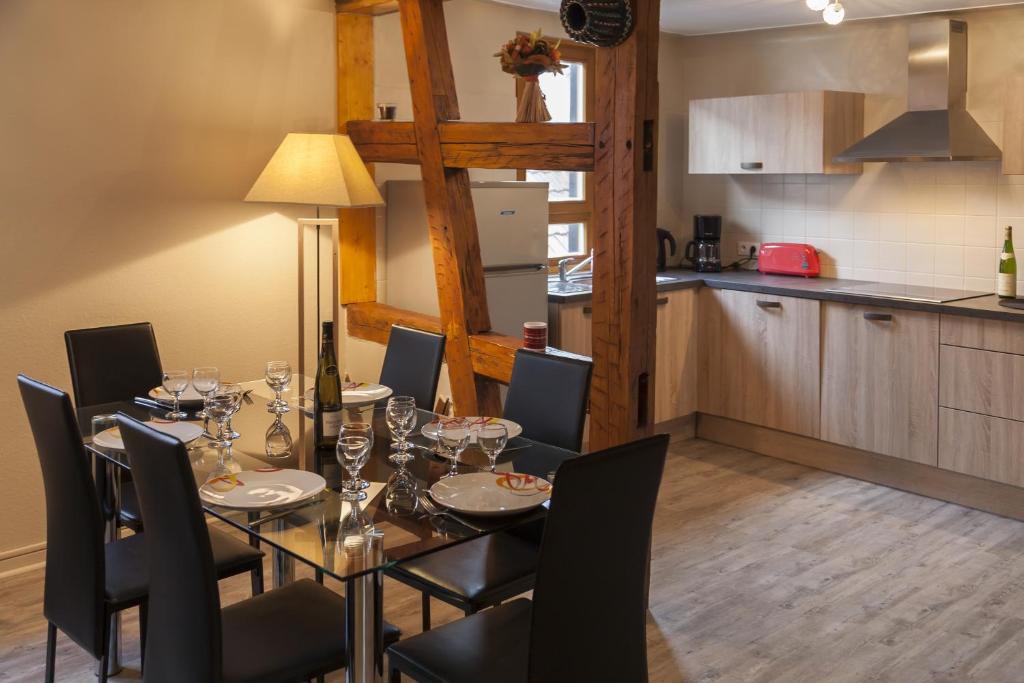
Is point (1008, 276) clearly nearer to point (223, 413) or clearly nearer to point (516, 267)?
point (516, 267)

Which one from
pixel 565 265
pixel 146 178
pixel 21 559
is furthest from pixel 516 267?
pixel 21 559

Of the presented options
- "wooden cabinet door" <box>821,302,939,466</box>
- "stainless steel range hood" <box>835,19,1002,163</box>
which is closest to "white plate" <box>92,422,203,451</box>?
"wooden cabinet door" <box>821,302,939,466</box>

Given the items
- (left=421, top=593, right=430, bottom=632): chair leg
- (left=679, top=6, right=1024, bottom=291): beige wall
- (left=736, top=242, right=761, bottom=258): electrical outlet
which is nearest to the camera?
(left=421, top=593, right=430, bottom=632): chair leg

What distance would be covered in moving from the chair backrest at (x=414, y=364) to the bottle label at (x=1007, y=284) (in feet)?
8.90

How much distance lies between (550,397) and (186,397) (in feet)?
3.75

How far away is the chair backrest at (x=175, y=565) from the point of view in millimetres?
1999

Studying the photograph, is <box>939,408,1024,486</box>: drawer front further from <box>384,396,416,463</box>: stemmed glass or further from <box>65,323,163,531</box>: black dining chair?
<box>65,323,163,531</box>: black dining chair

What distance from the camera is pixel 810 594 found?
3621 millimetres

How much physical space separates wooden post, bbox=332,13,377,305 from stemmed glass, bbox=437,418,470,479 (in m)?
2.10

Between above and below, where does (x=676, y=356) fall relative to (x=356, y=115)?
below

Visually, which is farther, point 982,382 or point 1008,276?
point 1008,276

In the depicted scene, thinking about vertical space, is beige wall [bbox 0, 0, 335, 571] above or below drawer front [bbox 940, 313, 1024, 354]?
above

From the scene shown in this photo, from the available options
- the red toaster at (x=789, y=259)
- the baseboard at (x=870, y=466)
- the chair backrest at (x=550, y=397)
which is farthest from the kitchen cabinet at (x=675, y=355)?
the chair backrest at (x=550, y=397)

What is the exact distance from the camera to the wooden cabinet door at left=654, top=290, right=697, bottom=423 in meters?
5.36
